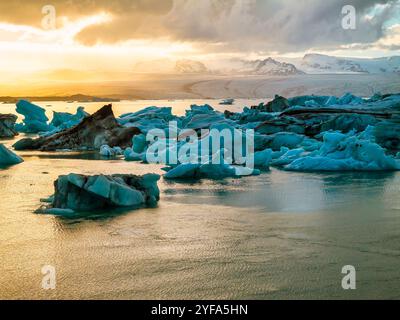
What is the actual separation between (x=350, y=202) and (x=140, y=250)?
4.20 metres

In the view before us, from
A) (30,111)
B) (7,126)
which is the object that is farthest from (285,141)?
(30,111)

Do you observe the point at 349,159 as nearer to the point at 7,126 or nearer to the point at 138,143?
the point at 138,143

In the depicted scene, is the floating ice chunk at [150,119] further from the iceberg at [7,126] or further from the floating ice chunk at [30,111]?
the iceberg at [7,126]

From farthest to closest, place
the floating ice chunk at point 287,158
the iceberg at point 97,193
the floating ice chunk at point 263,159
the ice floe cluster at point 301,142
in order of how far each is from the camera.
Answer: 1. the floating ice chunk at point 287,158
2. the floating ice chunk at point 263,159
3. the ice floe cluster at point 301,142
4. the iceberg at point 97,193

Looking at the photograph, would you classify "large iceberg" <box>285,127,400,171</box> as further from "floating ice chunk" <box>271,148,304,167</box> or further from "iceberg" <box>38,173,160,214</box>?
"iceberg" <box>38,173,160,214</box>

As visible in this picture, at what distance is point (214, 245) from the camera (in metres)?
6.66

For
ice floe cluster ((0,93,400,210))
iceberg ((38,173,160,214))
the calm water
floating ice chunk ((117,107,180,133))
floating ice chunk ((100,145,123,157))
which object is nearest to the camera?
the calm water

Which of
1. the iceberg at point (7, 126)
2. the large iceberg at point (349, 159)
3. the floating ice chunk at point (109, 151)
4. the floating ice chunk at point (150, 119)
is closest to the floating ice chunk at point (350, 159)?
the large iceberg at point (349, 159)

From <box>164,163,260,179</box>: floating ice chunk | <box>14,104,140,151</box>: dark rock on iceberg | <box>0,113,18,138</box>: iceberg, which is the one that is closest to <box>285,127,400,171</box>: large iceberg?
<box>164,163,260,179</box>: floating ice chunk

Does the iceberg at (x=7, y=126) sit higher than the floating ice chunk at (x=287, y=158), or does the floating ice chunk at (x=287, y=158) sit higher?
the iceberg at (x=7, y=126)

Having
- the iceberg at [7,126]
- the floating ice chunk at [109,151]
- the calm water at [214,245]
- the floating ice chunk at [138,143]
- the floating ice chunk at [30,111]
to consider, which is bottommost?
the calm water at [214,245]

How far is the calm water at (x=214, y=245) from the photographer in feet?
17.3

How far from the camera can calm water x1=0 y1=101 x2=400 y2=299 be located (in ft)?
17.3
